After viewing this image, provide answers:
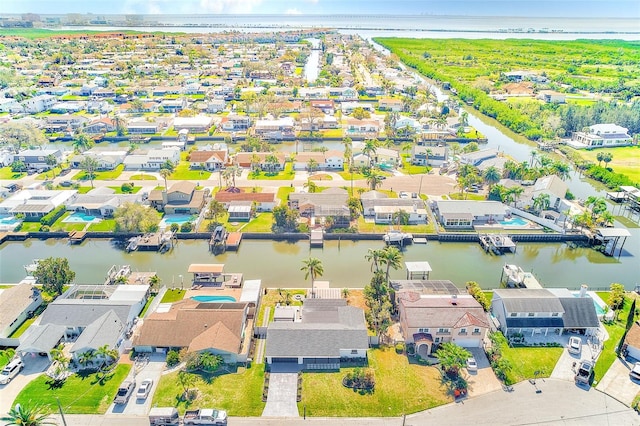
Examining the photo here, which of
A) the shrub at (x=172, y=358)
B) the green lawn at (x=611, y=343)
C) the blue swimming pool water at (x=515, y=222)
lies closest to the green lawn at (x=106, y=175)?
the shrub at (x=172, y=358)

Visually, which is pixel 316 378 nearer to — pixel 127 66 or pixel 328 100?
pixel 328 100

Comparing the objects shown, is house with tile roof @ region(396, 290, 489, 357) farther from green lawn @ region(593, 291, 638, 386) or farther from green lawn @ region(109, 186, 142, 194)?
green lawn @ region(109, 186, 142, 194)

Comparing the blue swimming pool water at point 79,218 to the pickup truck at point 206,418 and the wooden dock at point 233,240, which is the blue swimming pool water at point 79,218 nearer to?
the wooden dock at point 233,240

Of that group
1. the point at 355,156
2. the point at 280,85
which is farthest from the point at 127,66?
the point at 355,156

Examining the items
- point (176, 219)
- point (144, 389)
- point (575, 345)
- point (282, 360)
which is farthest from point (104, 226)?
point (575, 345)

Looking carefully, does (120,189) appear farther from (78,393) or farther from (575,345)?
(575,345)

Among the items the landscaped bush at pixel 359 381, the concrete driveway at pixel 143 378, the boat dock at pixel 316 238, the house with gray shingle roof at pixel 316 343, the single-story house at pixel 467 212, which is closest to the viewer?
the concrete driveway at pixel 143 378

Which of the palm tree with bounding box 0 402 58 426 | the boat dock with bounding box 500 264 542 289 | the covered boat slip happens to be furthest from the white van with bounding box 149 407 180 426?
the covered boat slip
